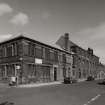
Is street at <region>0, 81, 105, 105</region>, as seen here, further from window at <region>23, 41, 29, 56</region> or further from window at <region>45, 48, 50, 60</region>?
window at <region>45, 48, 50, 60</region>

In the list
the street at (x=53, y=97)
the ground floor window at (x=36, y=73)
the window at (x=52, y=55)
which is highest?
the window at (x=52, y=55)

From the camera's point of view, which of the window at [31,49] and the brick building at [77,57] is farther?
the brick building at [77,57]

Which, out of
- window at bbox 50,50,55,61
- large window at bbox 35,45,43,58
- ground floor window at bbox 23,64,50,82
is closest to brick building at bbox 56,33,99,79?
window at bbox 50,50,55,61

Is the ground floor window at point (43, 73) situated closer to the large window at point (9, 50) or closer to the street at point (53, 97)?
the large window at point (9, 50)

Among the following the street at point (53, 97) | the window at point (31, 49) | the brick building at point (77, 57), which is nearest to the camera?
the street at point (53, 97)

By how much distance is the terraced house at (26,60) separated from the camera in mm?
24406

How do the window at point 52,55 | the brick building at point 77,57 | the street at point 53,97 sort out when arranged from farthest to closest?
the brick building at point 77,57
the window at point 52,55
the street at point 53,97

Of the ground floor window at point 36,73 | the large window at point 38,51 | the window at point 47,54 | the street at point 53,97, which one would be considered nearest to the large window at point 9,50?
the ground floor window at point 36,73

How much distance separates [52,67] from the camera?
32.6m

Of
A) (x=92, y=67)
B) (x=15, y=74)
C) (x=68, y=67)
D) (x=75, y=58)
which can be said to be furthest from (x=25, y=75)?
(x=92, y=67)

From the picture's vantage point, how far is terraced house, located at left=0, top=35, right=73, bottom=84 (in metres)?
24.4

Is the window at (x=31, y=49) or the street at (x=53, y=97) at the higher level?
the window at (x=31, y=49)

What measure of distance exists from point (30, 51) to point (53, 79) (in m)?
10.1

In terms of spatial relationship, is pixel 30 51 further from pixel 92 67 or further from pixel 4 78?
pixel 92 67
